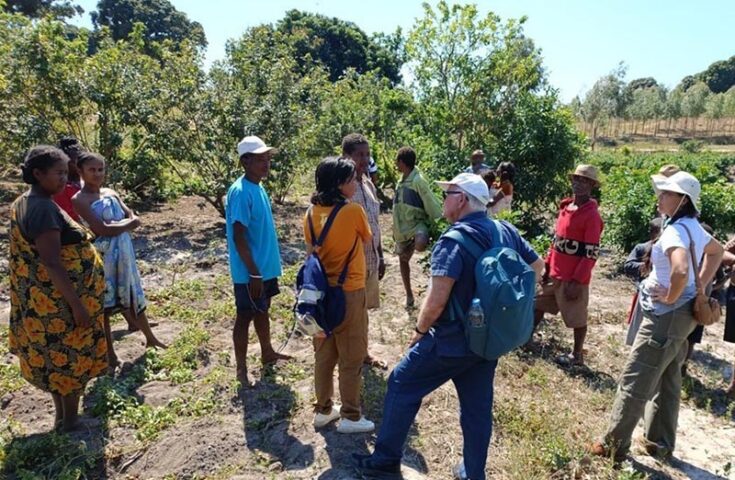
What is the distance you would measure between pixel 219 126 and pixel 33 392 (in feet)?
18.8

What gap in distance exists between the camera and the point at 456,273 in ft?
8.32

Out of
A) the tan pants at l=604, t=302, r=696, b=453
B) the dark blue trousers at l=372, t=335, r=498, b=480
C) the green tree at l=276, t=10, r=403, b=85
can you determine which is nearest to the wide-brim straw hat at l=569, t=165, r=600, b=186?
the tan pants at l=604, t=302, r=696, b=453

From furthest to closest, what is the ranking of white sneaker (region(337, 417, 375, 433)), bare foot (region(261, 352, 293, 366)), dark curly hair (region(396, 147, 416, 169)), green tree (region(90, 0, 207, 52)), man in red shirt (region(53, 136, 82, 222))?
1. green tree (region(90, 0, 207, 52))
2. dark curly hair (region(396, 147, 416, 169))
3. bare foot (region(261, 352, 293, 366))
4. man in red shirt (region(53, 136, 82, 222))
5. white sneaker (region(337, 417, 375, 433))

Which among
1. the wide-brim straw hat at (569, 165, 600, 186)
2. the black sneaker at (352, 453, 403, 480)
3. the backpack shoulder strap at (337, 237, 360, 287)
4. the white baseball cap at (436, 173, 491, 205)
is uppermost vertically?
the wide-brim straw hat at (569, 165, 600, 186)

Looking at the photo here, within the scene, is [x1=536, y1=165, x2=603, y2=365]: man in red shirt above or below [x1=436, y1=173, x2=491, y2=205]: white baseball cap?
below

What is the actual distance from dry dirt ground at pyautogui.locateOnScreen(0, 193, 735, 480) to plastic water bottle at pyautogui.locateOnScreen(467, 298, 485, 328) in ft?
3.80

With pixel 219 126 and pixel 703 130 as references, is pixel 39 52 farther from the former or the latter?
pixel 703 130

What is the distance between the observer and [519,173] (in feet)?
29.5

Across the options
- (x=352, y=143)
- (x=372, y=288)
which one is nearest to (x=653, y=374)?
(x=372, y=288)

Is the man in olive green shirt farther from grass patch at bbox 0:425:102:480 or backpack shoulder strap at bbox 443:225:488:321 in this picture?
grass patch at bbox 0:425:102:480

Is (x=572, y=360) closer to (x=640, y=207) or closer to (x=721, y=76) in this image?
(x=640, y=207)

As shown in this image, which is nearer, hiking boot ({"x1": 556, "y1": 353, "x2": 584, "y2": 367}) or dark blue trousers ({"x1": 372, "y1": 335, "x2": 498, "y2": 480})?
dark blue trousers ({"x1": 372, "y1": 335, "x2": 498, "y2": 480})

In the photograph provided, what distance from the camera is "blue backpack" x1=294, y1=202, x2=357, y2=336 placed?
9.59 feet

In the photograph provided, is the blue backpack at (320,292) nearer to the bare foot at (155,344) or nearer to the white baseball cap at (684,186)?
the white baseball cap at (684,186)
